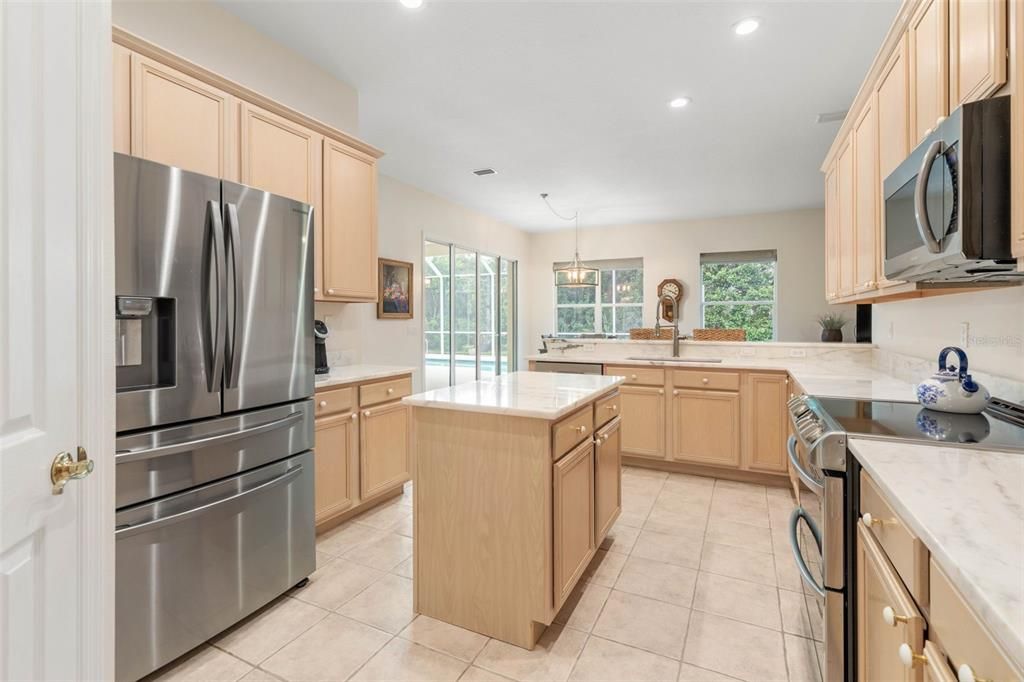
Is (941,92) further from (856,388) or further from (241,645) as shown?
(241,645)

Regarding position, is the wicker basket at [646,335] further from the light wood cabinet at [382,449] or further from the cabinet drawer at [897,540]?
the cabinet drawer at [897,540]

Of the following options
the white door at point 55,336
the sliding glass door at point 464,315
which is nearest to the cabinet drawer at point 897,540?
the white door at point 55,336

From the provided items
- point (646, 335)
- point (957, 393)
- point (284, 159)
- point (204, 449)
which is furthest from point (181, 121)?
point (646, 335)

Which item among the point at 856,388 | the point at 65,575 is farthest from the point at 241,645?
the point at 856,388

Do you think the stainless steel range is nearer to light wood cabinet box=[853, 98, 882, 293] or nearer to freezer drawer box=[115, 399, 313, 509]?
light wood cabinet box=[853, 98, 882, 293]

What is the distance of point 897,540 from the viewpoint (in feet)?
3.17

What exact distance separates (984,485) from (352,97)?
3.57m

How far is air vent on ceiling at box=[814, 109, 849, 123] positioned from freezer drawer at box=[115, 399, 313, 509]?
4035 mm

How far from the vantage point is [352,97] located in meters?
3.14

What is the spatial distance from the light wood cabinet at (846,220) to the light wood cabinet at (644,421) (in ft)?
4.94

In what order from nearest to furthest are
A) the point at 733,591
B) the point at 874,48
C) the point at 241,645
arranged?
the point at 241,645 < the point at 733,591 < the point at 874,48

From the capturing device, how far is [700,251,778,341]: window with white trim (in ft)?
22.0

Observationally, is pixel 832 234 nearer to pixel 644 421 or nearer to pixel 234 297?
pixel 644 421

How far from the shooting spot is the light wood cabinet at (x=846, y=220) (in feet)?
8.57
